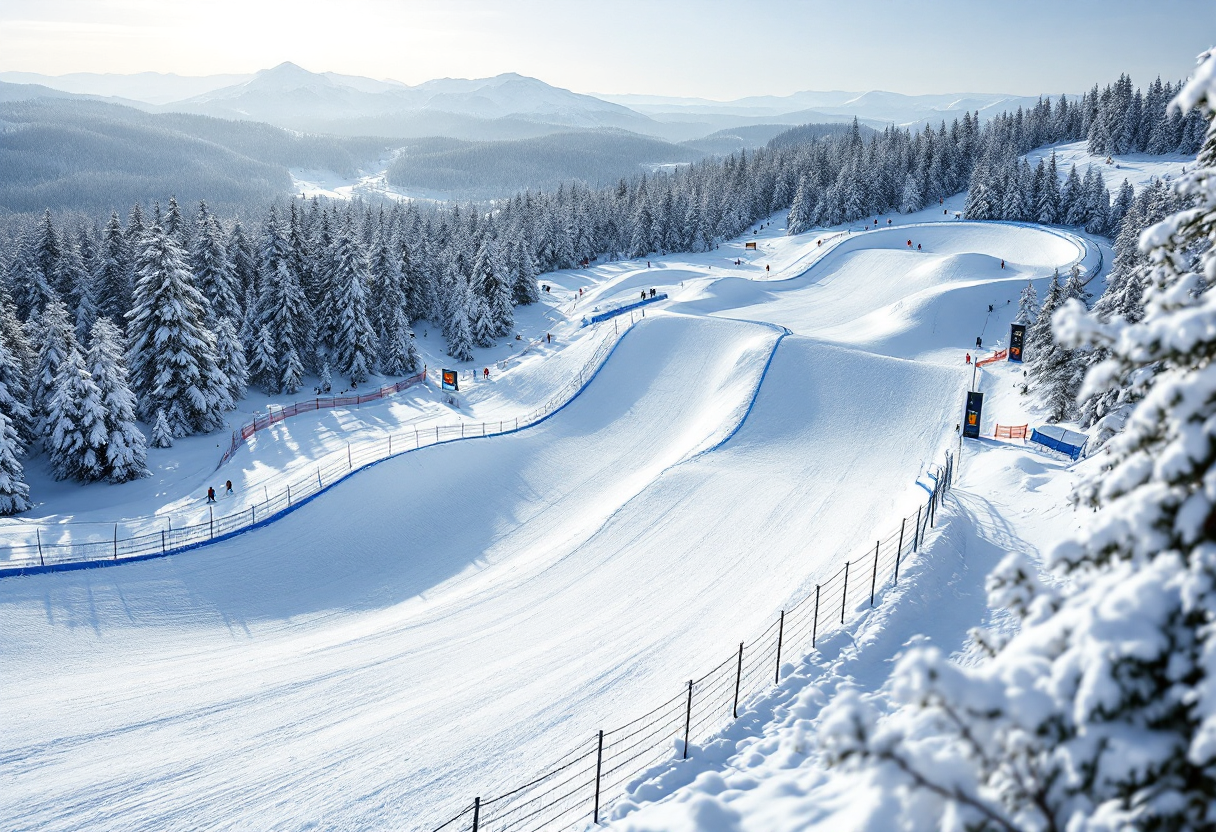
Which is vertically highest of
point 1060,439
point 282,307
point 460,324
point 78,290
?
point 78,290

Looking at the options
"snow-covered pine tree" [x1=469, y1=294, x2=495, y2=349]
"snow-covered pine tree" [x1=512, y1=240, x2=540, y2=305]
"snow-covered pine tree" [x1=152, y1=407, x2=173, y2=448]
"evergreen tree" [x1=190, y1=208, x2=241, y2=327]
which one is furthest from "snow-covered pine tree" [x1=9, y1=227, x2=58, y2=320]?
"snow-covered pine tree" [x1=512, y1=240, x2=540, y2=305]

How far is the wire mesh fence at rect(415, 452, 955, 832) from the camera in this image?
955cm

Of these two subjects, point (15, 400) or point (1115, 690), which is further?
point (15, 400)

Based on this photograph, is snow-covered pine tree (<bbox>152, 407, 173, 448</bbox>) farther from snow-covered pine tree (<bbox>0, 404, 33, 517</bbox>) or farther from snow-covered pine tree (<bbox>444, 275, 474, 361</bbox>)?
snow-covered pine tree (<bbox>444, 275, 474, 361</bbox>)

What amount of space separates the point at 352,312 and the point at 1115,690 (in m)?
49.4

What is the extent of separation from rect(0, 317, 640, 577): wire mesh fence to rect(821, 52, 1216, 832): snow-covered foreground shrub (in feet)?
69.4

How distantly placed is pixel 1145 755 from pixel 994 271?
2505 inches

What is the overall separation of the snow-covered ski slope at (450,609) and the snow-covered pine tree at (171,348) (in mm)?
18544

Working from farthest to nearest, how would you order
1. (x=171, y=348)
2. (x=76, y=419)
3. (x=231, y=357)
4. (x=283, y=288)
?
(x=283, y=288), (x=231, y=357), (x=171, y=348), (x=76, y=419)

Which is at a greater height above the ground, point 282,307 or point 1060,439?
point 282,307

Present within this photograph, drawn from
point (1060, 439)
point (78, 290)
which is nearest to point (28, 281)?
point (78, 290)

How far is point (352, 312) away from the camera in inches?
1882

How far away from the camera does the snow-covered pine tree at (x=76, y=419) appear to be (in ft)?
101

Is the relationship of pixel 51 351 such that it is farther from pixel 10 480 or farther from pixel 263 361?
pixel 263 361
